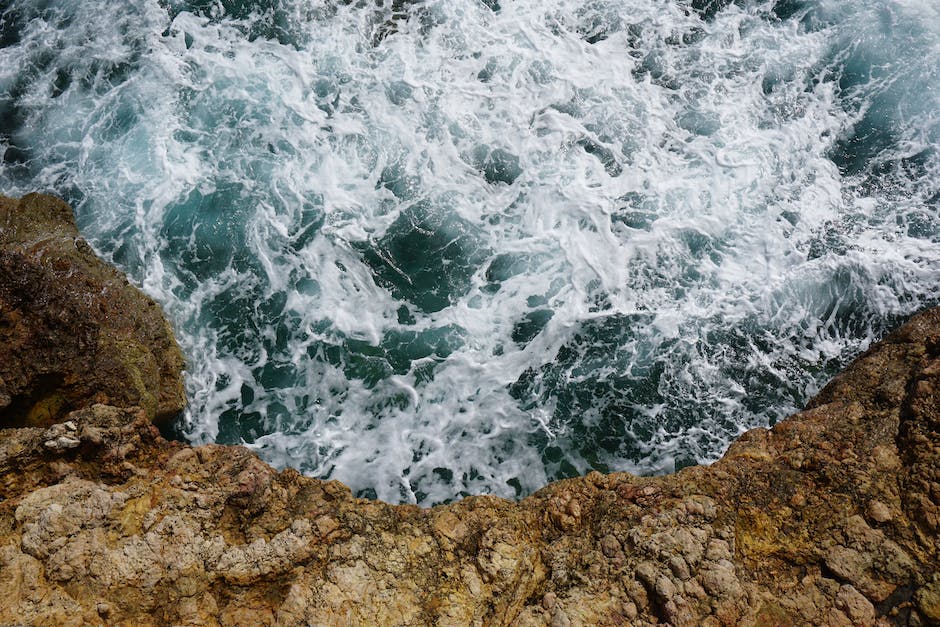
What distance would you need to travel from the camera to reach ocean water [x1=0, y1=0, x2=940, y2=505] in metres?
7.99

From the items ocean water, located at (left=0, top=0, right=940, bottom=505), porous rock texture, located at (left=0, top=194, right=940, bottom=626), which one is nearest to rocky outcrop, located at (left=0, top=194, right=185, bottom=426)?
ocean water, located at (left=0, top=0, right=940, bottom=505)

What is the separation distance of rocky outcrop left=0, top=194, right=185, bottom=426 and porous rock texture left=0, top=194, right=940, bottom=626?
4.25 feet

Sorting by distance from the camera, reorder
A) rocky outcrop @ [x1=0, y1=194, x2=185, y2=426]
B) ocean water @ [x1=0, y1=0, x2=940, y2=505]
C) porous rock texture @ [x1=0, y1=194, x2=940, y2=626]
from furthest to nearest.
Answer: ocean water @ [x1=0, y1=0, x2=940, y2=505] → rocky outcrop @ [x1=0, y1=194, x2=185, y2=426] → porous rock texture @ [x1=0, y1=194, x2=940, y2=626]

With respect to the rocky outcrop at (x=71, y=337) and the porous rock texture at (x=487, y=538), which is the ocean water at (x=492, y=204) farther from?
the porous rock texture at (x=487, y=538)

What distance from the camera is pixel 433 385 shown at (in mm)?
8102

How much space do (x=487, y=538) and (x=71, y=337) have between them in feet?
17.4

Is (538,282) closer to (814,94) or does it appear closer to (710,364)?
(710,364)

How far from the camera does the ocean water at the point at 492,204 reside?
7.99 m

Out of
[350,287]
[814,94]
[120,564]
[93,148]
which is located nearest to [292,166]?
[350,287]

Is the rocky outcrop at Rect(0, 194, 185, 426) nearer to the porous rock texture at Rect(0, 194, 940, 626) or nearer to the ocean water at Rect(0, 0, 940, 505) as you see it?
the ocean water at Rect(0, 0, 940, 505)

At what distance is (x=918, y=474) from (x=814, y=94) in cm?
727

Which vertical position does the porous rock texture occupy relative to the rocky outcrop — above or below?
above

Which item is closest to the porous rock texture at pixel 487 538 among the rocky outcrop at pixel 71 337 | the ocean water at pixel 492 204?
the rocky outcrop at pixel 71 337

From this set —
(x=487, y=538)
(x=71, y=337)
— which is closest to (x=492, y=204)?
(x=487, y=538)
